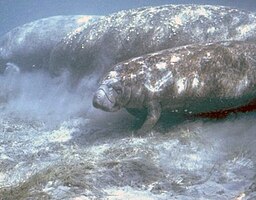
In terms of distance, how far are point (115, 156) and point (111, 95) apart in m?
1.86

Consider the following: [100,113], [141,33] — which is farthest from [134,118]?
[141,33]

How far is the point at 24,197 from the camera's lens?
5.02 meters

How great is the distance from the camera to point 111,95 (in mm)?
8242

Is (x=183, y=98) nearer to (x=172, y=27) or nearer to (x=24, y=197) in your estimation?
(x=172, y=27)

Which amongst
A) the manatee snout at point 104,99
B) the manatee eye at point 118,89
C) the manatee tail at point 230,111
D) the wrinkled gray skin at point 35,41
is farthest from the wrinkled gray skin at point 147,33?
the manatee snout at point 104,99

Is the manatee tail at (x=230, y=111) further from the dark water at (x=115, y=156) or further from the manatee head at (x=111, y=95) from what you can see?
the manatee head at (x=111, y=95)

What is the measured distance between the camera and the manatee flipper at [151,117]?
27.1ft

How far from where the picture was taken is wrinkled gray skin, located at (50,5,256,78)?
10.5 meters

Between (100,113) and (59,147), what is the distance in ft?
7.99

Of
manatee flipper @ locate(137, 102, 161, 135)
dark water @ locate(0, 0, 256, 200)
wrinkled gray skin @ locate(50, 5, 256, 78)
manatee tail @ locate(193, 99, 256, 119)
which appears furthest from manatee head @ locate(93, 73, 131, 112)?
wrinkled gray skin @ locate(50, 5, 256, 78)

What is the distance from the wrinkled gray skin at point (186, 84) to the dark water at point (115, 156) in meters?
0.44

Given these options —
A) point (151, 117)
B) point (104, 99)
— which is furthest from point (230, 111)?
point (104, 99)

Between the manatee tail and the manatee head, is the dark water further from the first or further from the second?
the manatee head

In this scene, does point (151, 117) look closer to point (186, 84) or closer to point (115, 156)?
point (186, 84)
